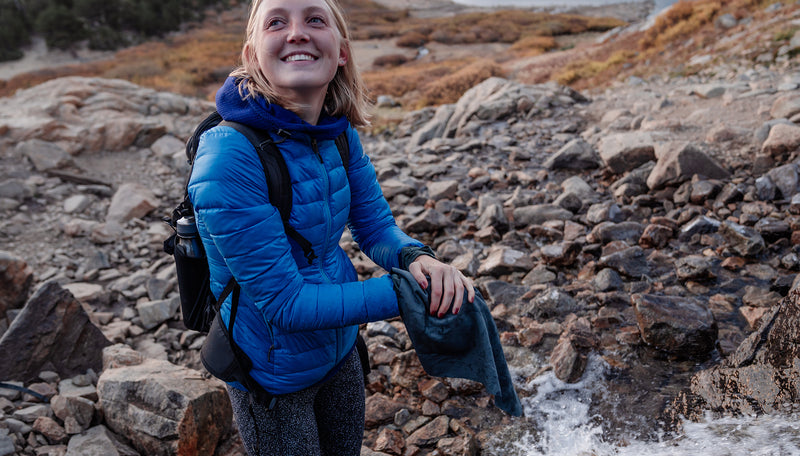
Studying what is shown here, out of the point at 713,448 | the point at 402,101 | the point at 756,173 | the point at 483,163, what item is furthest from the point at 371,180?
the point at 402,101

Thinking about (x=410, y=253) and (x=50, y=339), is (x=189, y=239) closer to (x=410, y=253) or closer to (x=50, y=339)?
(x=410, y=253)

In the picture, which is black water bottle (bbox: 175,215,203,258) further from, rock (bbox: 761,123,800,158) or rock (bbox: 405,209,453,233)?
rock (bbox: 761,123,800,158)

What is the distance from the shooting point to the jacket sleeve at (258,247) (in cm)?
162

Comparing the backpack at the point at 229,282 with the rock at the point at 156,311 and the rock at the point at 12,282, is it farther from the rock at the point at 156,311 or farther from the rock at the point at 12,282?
the rock at the point at 12,282

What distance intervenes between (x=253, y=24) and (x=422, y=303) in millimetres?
1340

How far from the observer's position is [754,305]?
4.37m

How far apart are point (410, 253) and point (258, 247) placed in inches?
27.7

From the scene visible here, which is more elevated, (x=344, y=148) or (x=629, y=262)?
(x=344, y=148)

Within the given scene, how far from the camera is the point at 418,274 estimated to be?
6.30 ft

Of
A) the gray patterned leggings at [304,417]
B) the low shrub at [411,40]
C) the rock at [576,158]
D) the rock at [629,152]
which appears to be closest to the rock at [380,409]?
the gray patterned leggings at [304,417]

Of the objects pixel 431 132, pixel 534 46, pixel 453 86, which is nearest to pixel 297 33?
pixel 431 132

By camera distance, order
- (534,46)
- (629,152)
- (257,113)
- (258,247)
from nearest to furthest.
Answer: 1. (258,247)
2. (257,113)
3. (629,152)
4. (534,46)

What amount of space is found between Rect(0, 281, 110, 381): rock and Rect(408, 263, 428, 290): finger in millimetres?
4000

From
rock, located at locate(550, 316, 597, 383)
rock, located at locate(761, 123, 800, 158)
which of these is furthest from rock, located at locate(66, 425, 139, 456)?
rock, located at locate(761, 123, 800, 158)
